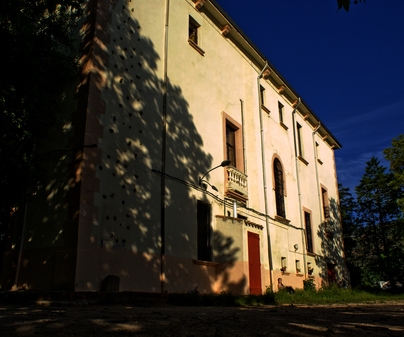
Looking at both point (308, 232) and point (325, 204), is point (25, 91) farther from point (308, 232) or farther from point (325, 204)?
point (325, 204)

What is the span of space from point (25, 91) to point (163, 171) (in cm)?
→ 446

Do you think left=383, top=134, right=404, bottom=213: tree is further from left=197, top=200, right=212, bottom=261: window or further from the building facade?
left=197, top=200, right=212, bottom=261: window

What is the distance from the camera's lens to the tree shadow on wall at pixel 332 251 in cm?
2280

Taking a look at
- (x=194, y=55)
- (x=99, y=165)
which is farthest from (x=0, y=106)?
(x=194, y=55)

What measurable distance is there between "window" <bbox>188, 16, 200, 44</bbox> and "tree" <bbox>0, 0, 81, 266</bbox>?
620 centimetres

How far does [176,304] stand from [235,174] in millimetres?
6616

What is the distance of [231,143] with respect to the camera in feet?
53.8

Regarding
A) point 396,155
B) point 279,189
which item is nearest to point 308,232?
point 279,189

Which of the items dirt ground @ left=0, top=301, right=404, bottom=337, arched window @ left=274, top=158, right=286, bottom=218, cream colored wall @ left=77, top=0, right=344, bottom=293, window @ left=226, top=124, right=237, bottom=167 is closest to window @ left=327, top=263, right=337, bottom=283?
cream colored wall @ left=77, top=0, right=344, bottom=293

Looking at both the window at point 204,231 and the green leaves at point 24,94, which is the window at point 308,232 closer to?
the window at point 204,231

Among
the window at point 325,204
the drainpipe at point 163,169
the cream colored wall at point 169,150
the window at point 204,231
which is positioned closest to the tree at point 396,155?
the window at point 325,204

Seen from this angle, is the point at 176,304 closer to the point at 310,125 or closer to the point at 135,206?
the point at 135,206

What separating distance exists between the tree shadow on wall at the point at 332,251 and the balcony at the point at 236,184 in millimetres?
8425

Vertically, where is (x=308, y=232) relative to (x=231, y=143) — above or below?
below
